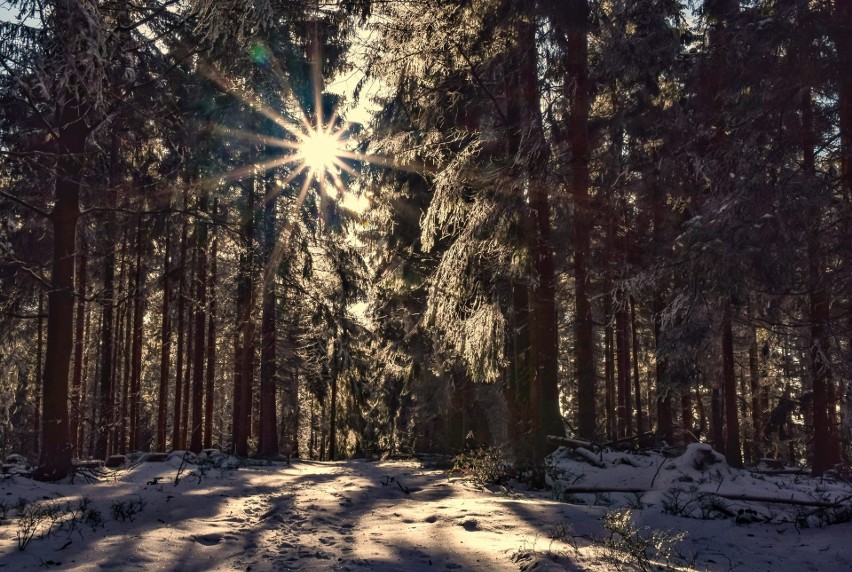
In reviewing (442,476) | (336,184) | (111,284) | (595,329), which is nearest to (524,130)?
Answer: (442,476)

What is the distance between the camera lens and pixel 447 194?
10023mm

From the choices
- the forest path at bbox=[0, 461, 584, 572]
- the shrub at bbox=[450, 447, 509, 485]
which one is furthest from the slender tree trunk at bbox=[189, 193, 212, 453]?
the shrub at bbox=[450, 447, 509, 485]

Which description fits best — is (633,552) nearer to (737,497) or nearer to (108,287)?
(737,497)

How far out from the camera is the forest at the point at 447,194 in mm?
8047

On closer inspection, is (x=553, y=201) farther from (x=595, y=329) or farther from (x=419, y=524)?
(x=595, y=329)

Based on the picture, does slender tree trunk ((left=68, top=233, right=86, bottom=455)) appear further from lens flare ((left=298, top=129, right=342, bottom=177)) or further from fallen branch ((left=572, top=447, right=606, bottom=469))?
fallen branch ((left=572, top=447, right=606, bottom=469))

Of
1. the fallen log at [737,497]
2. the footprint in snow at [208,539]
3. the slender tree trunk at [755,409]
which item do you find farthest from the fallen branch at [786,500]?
the slender tree trunk at [755,409]

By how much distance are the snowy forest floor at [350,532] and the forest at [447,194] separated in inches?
93.2

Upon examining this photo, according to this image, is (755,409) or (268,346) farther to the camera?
(755,409)

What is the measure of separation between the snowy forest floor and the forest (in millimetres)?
2366

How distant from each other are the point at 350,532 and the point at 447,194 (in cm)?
597

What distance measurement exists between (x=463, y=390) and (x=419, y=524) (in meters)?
11.1

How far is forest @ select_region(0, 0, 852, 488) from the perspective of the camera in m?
8.05

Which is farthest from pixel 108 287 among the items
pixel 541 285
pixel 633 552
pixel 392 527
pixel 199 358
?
pixel 633 552
